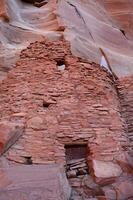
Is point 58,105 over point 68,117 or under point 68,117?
over

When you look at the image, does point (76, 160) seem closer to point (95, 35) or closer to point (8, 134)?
point (8, 134)

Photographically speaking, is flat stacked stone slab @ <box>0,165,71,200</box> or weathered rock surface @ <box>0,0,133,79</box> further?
weathered rock surface @ <box>0,0,133,79</box>

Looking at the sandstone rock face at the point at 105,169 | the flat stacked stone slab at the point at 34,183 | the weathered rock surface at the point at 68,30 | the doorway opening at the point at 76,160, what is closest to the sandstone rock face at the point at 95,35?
the weathered rock surface at the point at 68,30

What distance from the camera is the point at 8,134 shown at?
6.30m

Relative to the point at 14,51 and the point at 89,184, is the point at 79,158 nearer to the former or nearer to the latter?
the point at 89,184

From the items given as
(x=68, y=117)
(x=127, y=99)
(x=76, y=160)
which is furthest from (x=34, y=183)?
(x=127, y=99)

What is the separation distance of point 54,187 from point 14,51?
3887 mm

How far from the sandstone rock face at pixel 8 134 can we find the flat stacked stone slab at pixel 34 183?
1.83 feet

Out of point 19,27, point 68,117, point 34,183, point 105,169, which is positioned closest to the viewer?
point 34,183

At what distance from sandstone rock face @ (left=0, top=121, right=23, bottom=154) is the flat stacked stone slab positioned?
1.83 ft

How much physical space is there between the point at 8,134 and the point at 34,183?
1244 millimetres

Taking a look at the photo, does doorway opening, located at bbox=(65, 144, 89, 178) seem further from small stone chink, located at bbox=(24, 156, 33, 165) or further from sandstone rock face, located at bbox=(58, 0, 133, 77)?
sandstone rock face, located at bbox=(58, 0, 133, 77)

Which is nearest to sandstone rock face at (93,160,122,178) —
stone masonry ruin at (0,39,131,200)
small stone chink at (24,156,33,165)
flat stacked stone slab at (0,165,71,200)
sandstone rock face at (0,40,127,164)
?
stone masonry ruin at (0,39,131,200)

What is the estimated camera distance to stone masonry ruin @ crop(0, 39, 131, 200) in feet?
20.6
